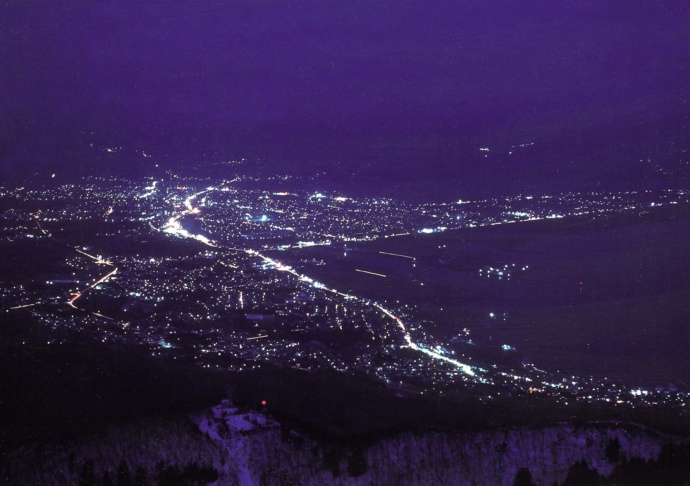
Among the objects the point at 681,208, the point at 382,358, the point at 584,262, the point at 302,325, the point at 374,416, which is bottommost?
the point at 374,416

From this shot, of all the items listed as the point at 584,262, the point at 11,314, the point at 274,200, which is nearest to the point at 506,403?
the point at 584,262

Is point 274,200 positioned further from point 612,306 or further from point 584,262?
point 612,306

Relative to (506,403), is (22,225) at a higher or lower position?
higher

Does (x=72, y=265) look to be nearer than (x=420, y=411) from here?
No

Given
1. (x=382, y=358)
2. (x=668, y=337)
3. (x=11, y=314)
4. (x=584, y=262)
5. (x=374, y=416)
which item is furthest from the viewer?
(x=584, y=262)

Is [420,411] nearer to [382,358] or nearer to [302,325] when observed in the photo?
[382,358]

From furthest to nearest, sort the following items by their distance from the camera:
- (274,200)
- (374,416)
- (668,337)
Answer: (274,200) → (668,337) → (374,416)
